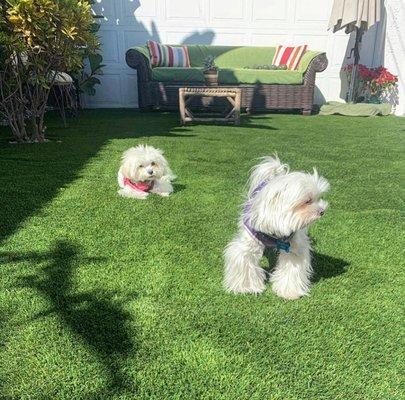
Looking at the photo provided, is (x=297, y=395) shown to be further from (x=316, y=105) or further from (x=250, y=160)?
(x=316, y=105)

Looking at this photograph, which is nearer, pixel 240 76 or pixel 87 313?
pixel 87 313

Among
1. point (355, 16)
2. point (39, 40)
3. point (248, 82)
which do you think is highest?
point (355, 16)

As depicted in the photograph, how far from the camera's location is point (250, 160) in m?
5.01

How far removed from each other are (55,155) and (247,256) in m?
3.69

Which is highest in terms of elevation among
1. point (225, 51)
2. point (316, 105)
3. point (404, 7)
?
point (404, 7)

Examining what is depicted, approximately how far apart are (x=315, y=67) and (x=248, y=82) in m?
1.48

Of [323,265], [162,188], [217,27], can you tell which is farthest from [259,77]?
[323,265]

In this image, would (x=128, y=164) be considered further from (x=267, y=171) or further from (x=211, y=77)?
(x=211, y=77)

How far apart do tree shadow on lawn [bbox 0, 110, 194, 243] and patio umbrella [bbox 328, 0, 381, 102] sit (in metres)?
4.63

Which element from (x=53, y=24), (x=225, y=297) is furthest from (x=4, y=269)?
(x=53, y=24)

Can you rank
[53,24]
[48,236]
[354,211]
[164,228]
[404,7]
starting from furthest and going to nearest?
[404,7]
[53,24]
[354,211]
[164,228]
[48,236]

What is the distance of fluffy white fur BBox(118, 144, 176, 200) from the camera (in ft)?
12.2

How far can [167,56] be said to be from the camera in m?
9.59

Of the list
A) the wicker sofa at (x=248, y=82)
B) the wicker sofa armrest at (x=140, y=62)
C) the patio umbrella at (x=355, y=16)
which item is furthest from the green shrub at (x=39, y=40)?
the patio umbrella at (x=355, y=16)
